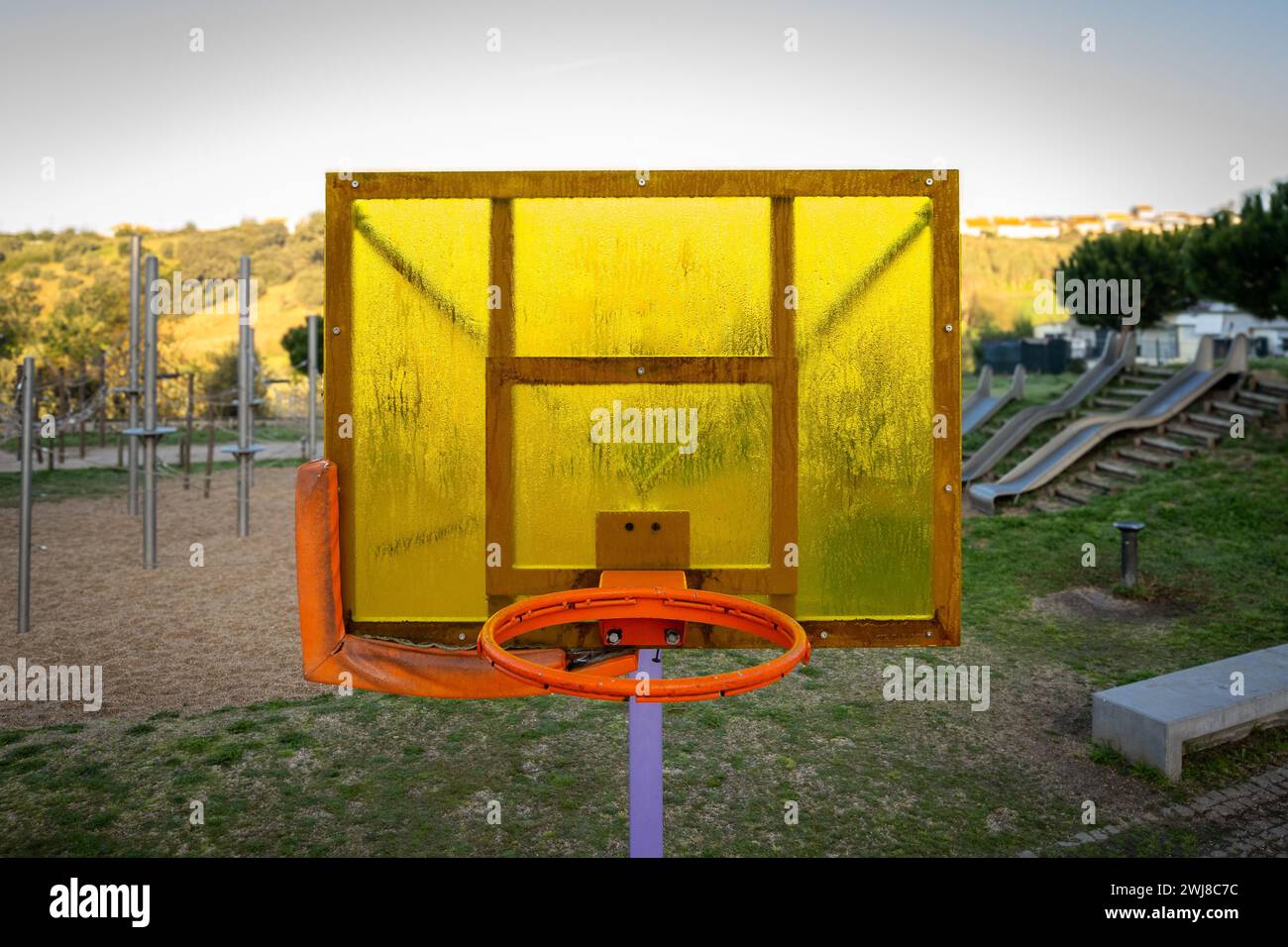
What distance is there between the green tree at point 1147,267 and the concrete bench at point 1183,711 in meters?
22.4

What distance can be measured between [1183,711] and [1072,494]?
31.2ft

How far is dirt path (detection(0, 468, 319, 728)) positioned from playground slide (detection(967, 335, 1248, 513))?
10.5m

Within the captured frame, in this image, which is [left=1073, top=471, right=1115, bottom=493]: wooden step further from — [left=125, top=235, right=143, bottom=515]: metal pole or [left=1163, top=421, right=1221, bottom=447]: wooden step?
[left=125, top=235, right=143, bottom=515]: metal pole

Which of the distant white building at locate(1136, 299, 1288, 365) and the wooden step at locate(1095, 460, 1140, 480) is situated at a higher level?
the distant white building at locate(1136, 299, 1288, 365)

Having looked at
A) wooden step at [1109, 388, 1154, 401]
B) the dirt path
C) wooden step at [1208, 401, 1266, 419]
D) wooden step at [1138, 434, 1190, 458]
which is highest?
wooden step at [1109, 388, 1154, 401]

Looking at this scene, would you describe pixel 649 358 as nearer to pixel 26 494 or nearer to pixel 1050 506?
pixel 26 494

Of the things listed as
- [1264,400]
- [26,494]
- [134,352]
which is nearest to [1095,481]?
[1264,400]

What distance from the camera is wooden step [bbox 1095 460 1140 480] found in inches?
574

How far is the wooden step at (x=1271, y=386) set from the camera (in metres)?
15.8

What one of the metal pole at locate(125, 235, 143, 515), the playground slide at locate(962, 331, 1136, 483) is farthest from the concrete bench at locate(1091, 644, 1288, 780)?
the metal pole at locate(125, 235, 143, 515)

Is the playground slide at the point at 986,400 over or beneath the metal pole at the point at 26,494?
over

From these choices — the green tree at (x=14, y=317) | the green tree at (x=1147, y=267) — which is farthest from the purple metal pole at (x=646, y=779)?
the green tree at (x=14, y=317)

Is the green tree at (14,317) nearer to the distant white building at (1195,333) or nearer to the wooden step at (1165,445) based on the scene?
the wooden step at (1165,445)
